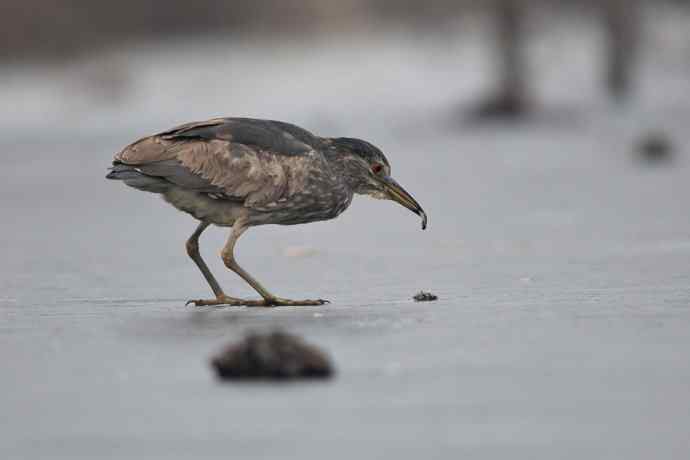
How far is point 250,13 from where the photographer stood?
4934 centimetres

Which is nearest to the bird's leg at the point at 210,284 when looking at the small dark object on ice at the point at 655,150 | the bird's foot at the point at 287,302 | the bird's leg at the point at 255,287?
the bird's leg at the point at 255,287

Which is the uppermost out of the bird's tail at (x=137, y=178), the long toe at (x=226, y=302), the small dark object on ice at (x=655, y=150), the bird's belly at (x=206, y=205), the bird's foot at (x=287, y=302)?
the bird's tail at (x=137, y=178)

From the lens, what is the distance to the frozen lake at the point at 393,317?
21.7 feet

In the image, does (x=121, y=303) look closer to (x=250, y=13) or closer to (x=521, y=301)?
(x=521, y=301)

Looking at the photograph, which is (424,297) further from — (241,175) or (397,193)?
(241,175)

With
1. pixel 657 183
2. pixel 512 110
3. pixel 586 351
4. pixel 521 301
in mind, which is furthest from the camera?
pixel 512 110

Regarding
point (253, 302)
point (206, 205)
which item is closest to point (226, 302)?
point (253, 302)

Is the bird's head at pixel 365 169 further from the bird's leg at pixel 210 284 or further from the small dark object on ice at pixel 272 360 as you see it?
the small dark object on ice at pixel 272 360

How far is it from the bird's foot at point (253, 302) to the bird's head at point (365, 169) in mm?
849

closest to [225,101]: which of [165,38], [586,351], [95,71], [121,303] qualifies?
[95,71]

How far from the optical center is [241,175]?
10.6 metres

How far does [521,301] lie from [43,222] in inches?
307

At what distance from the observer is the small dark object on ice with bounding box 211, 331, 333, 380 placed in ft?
24.3

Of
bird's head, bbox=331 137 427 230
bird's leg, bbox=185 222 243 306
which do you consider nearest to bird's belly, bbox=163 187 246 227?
bird's leg, bbox=185 222 243 306
